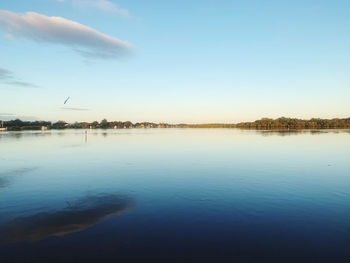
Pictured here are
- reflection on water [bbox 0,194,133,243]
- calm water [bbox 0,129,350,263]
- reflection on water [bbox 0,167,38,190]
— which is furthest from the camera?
reflection on water [bbox 0,167,38,190]

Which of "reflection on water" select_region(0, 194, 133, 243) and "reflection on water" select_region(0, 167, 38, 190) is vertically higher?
"reflection on water" select_region(0, 194, 133, 243)

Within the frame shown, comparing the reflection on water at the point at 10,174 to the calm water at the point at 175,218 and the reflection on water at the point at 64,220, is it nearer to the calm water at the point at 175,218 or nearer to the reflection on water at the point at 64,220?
the calm water at the point at 175,218

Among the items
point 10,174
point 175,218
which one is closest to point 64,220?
point 175,218

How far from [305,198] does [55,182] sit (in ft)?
75.1

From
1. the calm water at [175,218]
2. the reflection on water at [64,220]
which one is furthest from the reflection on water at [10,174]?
the reflection on water at [64,220]

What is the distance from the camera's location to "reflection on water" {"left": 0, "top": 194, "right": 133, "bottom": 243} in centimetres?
1182

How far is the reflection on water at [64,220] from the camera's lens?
11820mm

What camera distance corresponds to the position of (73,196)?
60.4 feet

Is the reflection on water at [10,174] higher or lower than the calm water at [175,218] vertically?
lower

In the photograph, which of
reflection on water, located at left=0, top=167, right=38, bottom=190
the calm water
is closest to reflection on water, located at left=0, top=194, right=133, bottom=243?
the calm water

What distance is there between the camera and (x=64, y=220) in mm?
13562

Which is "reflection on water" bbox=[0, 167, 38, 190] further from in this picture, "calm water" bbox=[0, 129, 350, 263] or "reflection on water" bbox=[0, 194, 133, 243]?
"reflection on water" bbox=[0, 194, 133, 243]

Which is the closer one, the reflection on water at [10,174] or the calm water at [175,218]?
the calm water at [175,218]

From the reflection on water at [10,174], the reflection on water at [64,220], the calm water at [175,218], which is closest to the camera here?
the calm water at [175,218]
